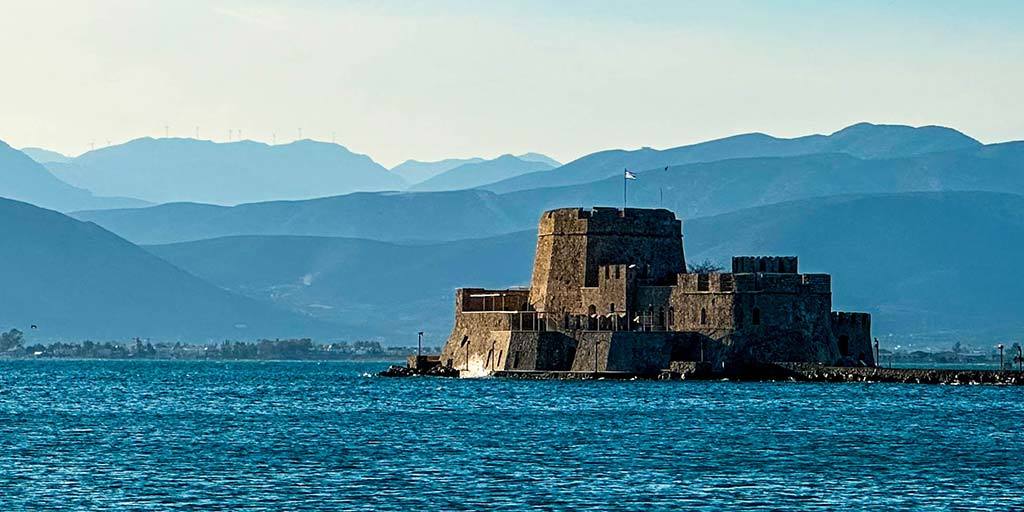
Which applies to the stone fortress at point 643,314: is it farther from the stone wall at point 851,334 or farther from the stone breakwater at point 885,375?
the stone breakwater at point 885,375

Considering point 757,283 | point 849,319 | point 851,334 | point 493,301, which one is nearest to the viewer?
point 757,283

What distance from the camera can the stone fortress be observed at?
114938mm

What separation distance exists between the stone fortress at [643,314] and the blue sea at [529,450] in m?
2.39

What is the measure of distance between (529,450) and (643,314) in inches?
1851

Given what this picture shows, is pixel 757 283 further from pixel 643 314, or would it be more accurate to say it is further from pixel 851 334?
pixel 851 334

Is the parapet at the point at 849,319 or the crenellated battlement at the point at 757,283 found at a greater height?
the crenellated battlement at the point at 757,283

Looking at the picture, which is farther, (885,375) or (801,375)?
(885,375)

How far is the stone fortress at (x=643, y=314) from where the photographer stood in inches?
4525

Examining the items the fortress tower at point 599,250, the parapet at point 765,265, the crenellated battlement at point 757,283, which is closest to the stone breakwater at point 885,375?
the crenellated battlement at point 757,283

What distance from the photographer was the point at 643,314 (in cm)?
11875

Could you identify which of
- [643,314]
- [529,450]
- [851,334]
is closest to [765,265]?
[851,334]

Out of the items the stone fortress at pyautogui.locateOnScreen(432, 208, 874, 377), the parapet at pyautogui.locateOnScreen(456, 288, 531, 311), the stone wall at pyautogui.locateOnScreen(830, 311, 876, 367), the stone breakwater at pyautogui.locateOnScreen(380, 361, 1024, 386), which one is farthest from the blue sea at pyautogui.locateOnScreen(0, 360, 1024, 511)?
the parapet at pyautogui.locateOnScreen(456, 288, 531, 311)

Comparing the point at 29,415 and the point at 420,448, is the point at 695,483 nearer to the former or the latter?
the point at 420,448

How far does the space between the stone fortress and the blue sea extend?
239cm
